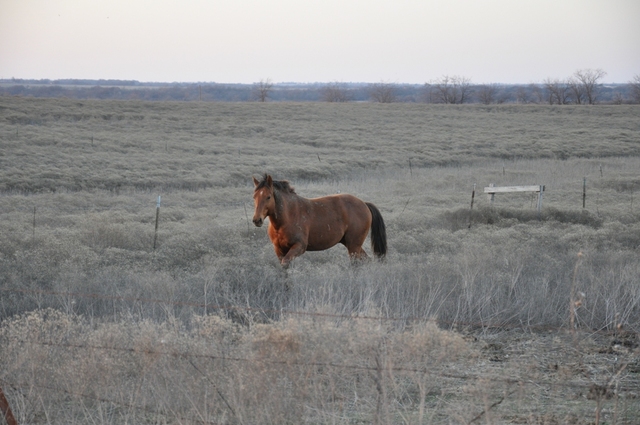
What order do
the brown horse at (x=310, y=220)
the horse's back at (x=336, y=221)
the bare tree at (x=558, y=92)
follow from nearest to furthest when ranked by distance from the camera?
the brown horse at (x=310, y=220) < the horse's back at (x=336, y=221) < the bare tree at (x=558, y=92)

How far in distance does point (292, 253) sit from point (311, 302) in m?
2.95

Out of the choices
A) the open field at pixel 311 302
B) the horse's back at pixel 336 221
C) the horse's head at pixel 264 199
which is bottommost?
the open field at pixel 311 302

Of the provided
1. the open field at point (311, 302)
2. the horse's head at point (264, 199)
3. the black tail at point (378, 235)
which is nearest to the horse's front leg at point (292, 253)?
the open field at point (311, 302)

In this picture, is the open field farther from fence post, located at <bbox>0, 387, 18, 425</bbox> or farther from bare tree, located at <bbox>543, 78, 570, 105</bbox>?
bare tree, located at <bbox>543, 78, 570, 105</bbox>

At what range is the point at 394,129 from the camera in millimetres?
51656

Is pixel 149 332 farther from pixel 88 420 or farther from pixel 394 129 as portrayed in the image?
pixel 394 129

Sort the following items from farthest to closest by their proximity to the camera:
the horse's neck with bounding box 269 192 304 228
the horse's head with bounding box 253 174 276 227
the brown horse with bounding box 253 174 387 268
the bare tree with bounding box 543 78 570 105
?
the bare tree with bounding box 543 78 570 105 < the horse's neck with bounding box 269 192 304 228 < the brown horse with bounding box 253 174 387 268 < the horse's head with bounding box 253 174 276 227

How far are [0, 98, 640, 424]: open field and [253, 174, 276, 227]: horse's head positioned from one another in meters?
0.84

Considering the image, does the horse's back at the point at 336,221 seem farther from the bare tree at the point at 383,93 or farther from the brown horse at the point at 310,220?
the bare tree at the point at 383,93

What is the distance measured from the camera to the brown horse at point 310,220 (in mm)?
9531

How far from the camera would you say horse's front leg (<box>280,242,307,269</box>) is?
379 inches

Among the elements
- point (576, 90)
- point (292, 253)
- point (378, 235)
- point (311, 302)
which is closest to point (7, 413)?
point (311, 302)

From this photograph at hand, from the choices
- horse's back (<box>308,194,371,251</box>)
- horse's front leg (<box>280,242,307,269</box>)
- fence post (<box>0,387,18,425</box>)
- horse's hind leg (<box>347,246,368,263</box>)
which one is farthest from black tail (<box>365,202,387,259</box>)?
fence post (<box>0,387,18,425</box>)

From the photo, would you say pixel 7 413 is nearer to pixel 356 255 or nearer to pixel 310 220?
pixel 310 220
